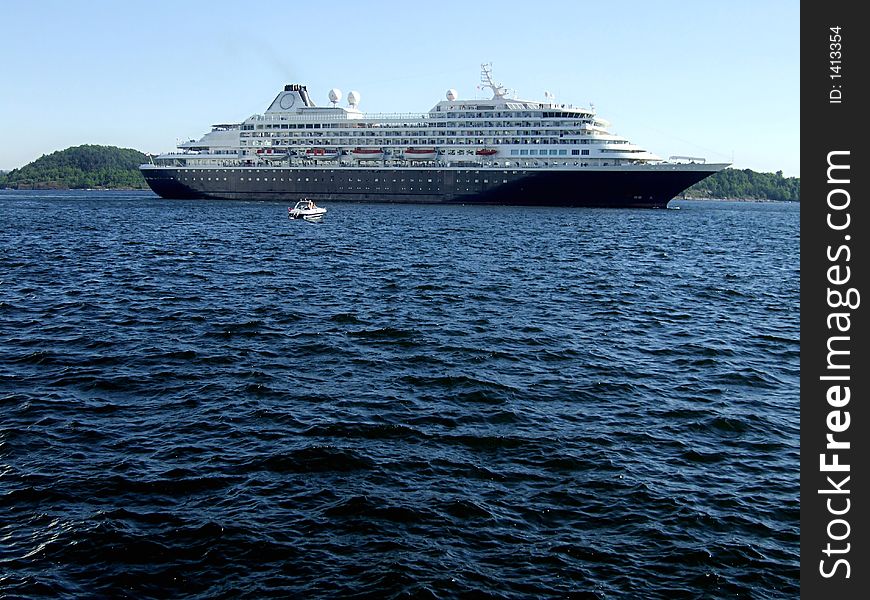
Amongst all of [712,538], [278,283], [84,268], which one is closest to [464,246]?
[278,283]

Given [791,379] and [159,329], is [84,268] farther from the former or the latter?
[791,379]

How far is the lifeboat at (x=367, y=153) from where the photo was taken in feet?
369

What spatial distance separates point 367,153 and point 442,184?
15430 millimetres

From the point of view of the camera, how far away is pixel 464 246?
171 feet

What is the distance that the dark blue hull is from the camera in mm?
97750

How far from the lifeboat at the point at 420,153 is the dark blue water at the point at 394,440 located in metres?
78.3

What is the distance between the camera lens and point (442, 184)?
105 meters

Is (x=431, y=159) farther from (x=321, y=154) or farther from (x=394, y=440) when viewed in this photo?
(x=394, y=440)

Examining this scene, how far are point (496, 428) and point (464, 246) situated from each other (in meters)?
36.6
